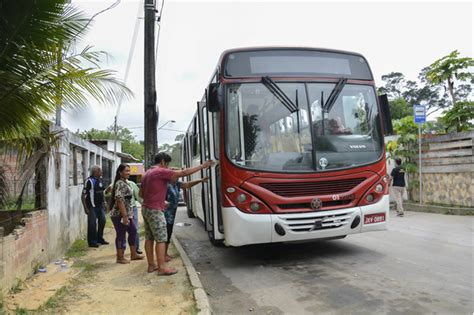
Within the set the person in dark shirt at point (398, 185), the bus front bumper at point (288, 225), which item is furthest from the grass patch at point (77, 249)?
the person in dark shirt at point (398, 185)

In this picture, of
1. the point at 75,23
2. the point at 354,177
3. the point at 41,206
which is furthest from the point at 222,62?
the point at 41,206

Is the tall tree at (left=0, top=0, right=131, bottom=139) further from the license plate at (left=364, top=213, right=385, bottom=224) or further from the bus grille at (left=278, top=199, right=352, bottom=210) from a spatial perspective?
the license plate at (left=364, top=213, right=385, bottom=224)

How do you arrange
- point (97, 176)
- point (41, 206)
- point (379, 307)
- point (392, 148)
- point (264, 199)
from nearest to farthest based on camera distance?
1. point (379, 307)
2. point (264, 199)
3. point (41, 206)
4. point (97, 176)
5. point (392, 148)

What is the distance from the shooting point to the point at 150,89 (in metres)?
9.26

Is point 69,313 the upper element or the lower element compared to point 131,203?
lower

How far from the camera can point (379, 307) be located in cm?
411

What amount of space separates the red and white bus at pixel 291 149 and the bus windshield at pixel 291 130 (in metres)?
0.01

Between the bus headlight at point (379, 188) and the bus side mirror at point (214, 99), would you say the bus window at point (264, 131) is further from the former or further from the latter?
the bus headlight at point (379, 188)

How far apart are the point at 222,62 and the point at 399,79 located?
181 feet

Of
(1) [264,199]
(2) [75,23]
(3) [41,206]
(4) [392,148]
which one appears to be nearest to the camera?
(2) [75,23]

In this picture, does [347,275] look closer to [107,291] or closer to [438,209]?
[107,291]

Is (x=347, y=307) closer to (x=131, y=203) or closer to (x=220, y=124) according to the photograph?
(x=220, y=124)

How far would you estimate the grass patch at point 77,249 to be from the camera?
7515 millimetres

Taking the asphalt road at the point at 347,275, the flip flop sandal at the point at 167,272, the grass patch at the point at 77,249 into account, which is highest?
the flip flop sandal at the point at 167,272
